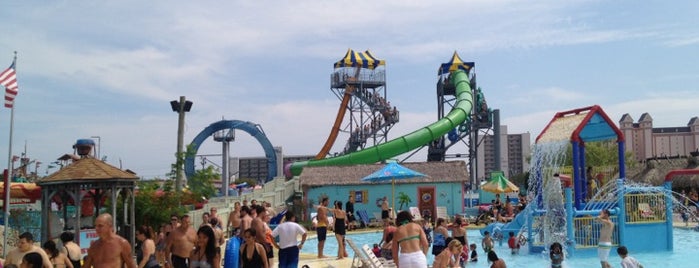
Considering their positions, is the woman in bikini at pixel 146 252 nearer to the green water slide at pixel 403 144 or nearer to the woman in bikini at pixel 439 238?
the woman in bikini at pixel 439 238

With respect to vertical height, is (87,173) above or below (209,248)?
above

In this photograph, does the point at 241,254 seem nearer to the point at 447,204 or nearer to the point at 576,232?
the point at 576,232

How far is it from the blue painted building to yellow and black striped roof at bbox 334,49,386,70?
1481 cm

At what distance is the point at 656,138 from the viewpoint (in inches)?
4601

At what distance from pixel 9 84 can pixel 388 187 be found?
15.6 meters

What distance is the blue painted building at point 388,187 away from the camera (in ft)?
88.5

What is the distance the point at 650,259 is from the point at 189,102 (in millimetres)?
13545

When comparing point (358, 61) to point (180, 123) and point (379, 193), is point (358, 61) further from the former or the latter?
point (180, 123)

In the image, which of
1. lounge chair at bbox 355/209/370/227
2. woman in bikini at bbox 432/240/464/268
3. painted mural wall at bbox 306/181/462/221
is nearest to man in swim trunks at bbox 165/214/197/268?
woman in bikini at bbox 432/240/464/268

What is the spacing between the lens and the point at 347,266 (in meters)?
11.9

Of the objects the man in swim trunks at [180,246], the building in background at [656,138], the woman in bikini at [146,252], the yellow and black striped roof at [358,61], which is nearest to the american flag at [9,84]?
the woman in bikini at [146,252]

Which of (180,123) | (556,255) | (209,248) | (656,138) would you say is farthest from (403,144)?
(656,138)

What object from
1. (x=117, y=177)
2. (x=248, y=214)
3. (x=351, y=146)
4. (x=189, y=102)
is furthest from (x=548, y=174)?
(x=351, y=146)

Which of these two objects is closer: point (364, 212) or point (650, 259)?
point (650, 259)
